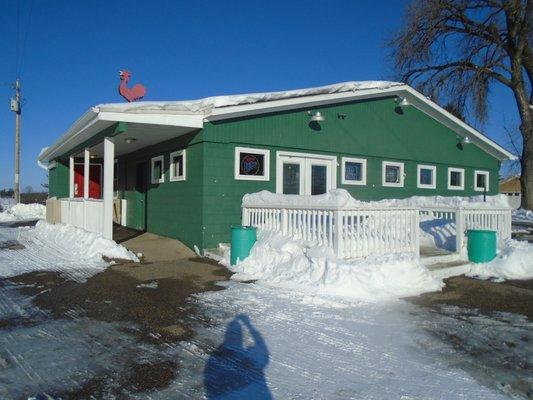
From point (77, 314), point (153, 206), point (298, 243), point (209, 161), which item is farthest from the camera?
point (153, 206)

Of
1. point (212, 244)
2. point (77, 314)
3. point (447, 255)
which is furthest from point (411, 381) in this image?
point (212, 244)

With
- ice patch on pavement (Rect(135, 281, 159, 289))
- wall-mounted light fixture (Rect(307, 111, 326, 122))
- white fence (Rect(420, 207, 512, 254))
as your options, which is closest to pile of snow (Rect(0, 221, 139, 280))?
ice patch on pavement (Rect(135, 281, 159, 289))

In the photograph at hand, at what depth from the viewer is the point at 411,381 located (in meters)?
3.43

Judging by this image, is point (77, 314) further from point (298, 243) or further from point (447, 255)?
point (447, 255)

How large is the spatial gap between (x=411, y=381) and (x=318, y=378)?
754mm

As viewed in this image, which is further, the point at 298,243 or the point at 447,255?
the point at 447,255

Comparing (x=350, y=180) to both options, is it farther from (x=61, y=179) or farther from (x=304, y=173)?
(x=61, y=179)

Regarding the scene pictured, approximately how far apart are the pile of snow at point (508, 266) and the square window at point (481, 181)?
8.69 meters

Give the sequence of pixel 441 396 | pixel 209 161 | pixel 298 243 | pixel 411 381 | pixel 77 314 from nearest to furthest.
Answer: pixel 441 396 → pixel 411 381 → pixel 77 314 → pixel 298 243 → pixel 209 161

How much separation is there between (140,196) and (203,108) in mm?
5559

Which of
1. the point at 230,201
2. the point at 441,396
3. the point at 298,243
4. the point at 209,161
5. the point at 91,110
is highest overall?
the point at 91,110

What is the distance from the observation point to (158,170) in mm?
12141

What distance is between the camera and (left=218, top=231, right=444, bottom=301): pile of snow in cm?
632

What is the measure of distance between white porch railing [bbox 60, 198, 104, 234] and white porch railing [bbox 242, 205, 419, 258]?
439cm
